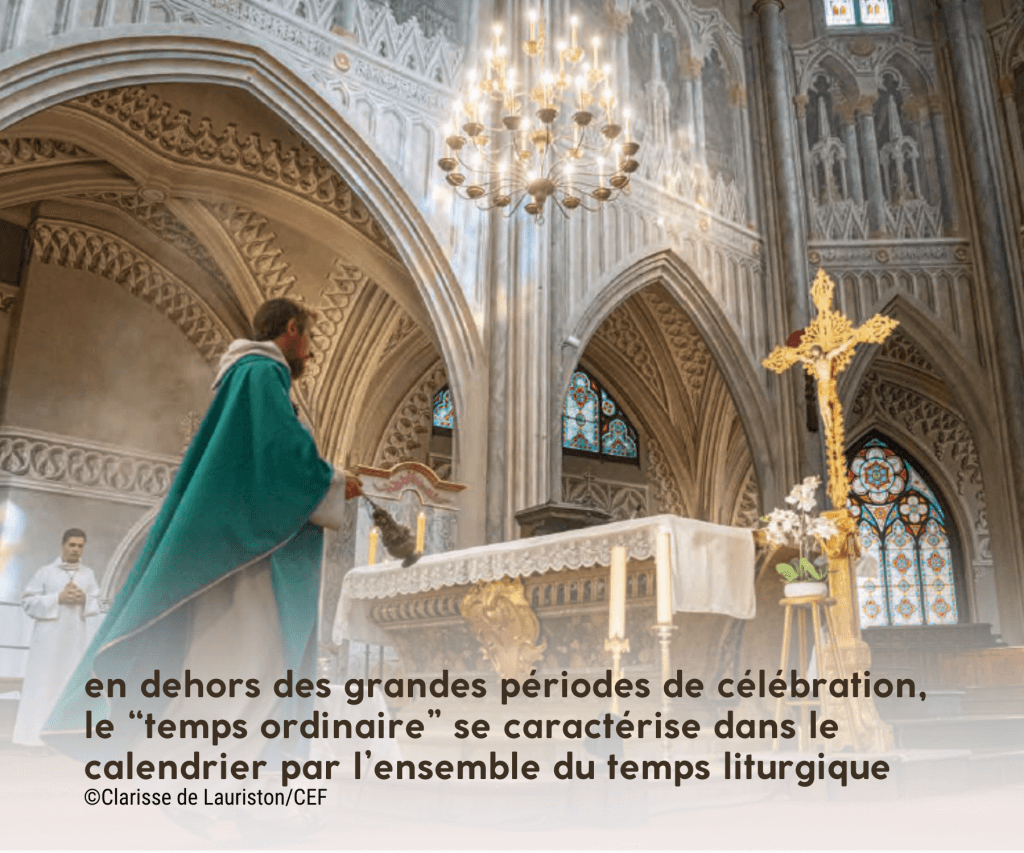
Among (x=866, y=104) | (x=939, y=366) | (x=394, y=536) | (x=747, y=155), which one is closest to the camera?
(x=394, y=536)

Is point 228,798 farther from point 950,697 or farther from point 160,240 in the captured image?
point 160,240

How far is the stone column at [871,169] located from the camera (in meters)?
12.7

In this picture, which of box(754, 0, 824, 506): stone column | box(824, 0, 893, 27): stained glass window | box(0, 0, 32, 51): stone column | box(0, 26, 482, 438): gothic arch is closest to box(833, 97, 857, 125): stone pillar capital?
box(754, 0, 824, 506): stone column

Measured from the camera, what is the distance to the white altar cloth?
4211 millimetres

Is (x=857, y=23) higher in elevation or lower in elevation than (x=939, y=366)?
higher

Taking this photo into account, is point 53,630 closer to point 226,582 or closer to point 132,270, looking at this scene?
point 226,582

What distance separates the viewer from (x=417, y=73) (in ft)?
31.5

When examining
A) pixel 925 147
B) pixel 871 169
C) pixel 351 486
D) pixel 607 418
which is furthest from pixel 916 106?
pixel 351 486

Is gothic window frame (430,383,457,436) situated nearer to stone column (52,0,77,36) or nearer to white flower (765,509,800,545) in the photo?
stone column (52,0,77,36)

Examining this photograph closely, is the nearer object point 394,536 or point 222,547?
point 222,547

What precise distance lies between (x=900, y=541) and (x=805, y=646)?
35.6 ft

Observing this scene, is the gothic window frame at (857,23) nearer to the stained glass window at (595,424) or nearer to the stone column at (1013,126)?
the stone column at (1013,126)

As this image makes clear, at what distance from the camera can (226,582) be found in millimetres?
2445

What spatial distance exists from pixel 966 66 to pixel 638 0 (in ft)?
14.9
